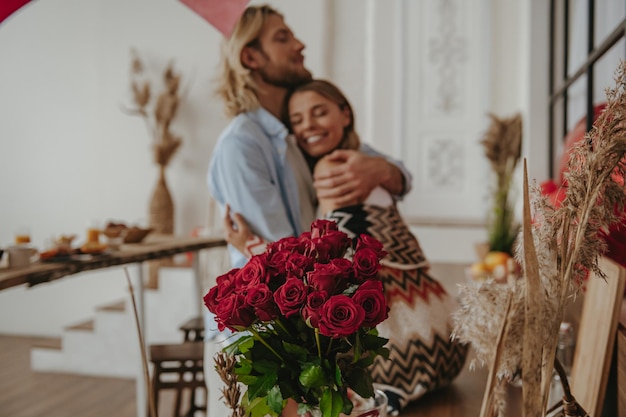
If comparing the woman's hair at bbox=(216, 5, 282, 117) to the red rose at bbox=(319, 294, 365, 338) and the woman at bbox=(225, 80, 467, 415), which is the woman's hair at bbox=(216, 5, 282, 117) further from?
the red rose at bbox=(319, 294, 365, 338)

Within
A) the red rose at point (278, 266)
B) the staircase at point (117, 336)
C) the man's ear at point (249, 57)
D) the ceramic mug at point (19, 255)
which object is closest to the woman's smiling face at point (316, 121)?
the man's ear at point (249, 57)

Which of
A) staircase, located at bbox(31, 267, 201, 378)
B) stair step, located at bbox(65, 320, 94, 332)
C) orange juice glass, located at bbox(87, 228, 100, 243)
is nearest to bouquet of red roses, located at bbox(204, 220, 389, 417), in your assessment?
orange juice glass, located at bbox(87, 228, 100, 243)

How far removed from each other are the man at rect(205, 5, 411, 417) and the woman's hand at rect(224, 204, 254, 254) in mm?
20

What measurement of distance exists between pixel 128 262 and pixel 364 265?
7.83 ft

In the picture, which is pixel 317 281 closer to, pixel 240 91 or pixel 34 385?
pixel 240 91

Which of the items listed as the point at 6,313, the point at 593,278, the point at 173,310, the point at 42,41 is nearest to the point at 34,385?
the point at 173,310

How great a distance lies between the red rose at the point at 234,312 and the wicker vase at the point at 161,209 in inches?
190

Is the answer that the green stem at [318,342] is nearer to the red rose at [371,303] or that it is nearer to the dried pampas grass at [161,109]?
the red rose at [371,303]

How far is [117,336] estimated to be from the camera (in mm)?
4727

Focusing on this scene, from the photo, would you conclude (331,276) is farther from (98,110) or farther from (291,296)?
(98,110)

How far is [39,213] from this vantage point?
6.02 metres

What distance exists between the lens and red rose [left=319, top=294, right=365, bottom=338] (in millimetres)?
649

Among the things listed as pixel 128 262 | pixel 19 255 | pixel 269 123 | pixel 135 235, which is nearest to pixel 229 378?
pixel 269 123

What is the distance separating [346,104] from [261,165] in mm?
248
